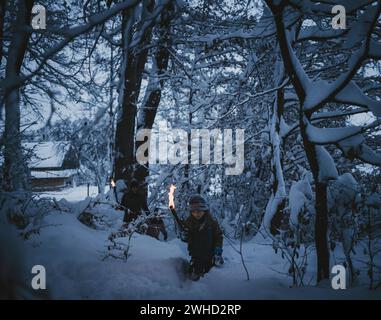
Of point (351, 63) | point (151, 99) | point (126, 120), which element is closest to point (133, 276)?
point (351, 63)

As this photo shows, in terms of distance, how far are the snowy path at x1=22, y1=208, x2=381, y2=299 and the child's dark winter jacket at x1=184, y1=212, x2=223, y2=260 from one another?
26 centimetres

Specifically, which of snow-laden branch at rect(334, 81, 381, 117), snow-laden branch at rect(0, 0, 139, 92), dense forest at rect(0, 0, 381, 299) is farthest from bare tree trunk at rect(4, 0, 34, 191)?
snow-laden branch at rect(334, 81, 381, 117)

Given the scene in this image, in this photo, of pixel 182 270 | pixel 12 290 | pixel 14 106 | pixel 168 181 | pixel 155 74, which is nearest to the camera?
pixel 12 290

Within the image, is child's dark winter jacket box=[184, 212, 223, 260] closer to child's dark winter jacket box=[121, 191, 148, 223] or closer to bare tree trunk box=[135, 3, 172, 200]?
child's dark winter jacket box=[121, 191, 148, 223]

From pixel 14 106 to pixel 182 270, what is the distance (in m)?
4.02

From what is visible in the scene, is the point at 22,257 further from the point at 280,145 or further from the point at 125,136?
the point at 280,145

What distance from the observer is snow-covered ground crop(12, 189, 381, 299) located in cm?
325

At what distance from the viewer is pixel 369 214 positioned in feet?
11.8

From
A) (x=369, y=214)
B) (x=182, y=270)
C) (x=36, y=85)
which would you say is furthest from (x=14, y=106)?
(x=369, y=214)

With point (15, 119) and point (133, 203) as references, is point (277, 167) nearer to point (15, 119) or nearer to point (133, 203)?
point (133, 203)

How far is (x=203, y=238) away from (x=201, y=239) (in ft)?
0.10

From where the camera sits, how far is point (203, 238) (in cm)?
434

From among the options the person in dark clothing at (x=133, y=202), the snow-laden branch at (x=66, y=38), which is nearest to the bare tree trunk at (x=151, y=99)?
the person in dark clothing at (x=133, y=202)
